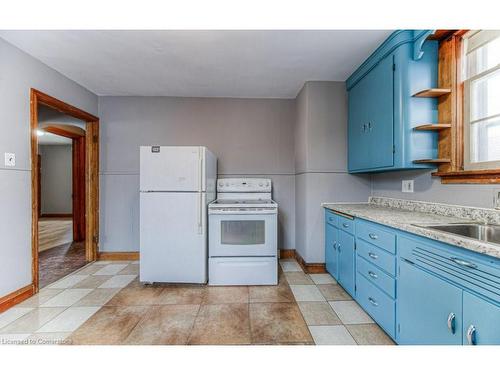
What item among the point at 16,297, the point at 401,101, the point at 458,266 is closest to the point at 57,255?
the point at 16,297

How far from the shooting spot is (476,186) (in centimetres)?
163

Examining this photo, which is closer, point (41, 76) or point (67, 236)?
point (41, 76)

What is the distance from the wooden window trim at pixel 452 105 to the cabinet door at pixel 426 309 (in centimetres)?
89

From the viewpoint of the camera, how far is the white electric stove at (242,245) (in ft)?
8.55

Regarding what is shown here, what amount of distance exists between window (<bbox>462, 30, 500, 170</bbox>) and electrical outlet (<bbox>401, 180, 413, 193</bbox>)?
1.68 ft

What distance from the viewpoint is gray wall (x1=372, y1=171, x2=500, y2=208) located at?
5.22 ft

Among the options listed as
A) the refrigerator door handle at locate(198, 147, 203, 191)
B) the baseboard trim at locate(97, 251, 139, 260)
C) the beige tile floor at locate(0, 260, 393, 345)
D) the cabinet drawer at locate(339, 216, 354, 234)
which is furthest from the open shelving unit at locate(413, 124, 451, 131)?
the baseboard trim at locate(97, 251, 139, 260)

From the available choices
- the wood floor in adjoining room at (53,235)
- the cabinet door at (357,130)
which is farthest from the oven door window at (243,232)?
the wood floor in adjoining room at (53,235)

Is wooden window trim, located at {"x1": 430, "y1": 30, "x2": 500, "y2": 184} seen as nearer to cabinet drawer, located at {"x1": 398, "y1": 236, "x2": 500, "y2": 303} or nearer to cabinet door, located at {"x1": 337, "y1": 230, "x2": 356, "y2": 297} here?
cabinet drawer, located at {"x1": 398, "y1": 236, "x2": 500, "y2": 303}

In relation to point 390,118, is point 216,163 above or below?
below
